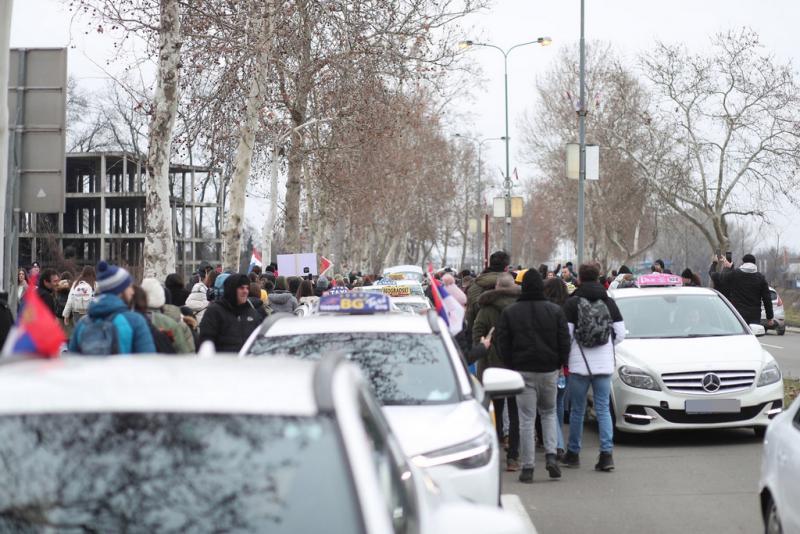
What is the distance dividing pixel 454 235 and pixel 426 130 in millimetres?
52998

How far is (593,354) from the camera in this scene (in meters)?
11.0

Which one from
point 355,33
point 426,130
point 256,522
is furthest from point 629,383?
point 426,130

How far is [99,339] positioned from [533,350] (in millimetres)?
4127

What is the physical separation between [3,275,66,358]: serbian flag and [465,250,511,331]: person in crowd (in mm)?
8723

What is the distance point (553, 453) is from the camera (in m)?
10.6

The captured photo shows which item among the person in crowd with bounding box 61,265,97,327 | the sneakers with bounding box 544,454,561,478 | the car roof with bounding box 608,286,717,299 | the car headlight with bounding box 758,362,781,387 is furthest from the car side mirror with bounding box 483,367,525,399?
the person in crowd with bounding box 61,265,97,327

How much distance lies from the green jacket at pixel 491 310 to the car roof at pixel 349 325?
329 cm

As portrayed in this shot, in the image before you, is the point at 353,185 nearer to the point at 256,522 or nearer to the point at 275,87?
the point at 275,87

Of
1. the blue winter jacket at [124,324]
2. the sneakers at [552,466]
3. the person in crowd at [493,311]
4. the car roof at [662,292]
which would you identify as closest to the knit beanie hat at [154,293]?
the blue winter jacket at [124,324]

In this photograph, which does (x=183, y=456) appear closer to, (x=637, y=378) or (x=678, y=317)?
(x=637, y=378)

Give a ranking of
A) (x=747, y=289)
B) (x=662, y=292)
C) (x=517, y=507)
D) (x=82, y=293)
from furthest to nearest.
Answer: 1. (x=747, y=289)
2. (x=82, y=293)
3. (x=662, y=292)
4. (x=517, y=507)

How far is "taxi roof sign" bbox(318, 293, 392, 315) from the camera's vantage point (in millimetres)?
9047

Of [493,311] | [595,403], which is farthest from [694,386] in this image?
[493,311]

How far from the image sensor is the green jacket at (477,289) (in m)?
12.8
